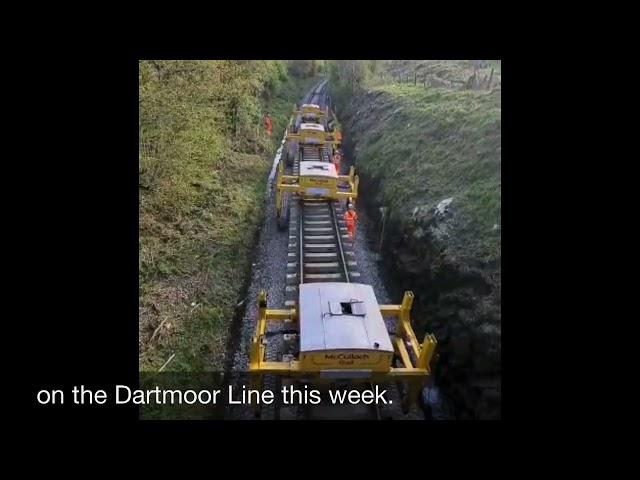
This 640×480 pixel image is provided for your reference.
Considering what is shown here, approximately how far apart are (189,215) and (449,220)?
6505 millimetres

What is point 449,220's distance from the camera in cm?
1080

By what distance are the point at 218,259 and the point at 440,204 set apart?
18.2 feet

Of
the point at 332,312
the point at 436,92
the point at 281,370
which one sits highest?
the point at 436,92

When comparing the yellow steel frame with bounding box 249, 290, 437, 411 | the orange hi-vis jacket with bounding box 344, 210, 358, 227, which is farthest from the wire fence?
the yellow steel frame with bounding box 249, 290, 437, 411

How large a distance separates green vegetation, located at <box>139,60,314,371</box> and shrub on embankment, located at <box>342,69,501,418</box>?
13.4 feet

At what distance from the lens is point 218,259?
11133mm

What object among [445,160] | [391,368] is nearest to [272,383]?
[391,368]

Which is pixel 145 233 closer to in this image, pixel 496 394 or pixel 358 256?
pixel 358 256

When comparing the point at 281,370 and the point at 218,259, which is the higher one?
the point at 218,259

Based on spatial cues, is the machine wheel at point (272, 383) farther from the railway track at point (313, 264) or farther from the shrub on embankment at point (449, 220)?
the shrub on embankment at point (449, 220)

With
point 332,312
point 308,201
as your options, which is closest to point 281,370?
point 332,312

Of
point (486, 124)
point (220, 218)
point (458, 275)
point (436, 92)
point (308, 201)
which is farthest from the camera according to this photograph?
point (436, 92)

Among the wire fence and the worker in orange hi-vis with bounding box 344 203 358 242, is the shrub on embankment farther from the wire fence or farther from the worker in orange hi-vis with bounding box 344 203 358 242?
the wire fence

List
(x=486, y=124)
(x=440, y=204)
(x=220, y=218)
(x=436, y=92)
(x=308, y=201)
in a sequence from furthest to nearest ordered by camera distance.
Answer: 1. (x=436, y=92)
2. (x=308, y=201)
3. (x=486, y=124)
4. (x=220, y=218)
5. (x=440, y=204)
